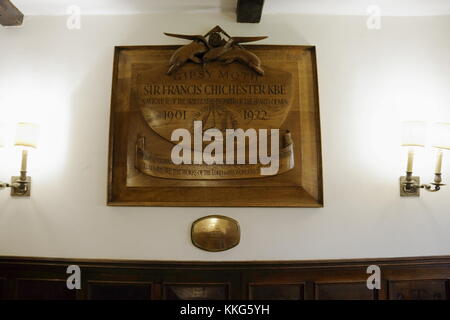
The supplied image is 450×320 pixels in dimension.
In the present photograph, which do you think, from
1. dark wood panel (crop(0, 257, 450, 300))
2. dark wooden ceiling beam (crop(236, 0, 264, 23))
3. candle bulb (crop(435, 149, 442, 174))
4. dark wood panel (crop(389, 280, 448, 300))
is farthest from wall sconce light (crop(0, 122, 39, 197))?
candle bulb (crop(435, 149, 442, 174))

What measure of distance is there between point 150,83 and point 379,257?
7.11ft

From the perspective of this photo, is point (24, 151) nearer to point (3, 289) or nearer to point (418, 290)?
point (3, 289)

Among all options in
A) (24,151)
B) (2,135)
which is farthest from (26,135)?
(2,135)

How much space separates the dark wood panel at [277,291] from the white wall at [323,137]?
0.69ft

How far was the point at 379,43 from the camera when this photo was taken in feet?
7.13

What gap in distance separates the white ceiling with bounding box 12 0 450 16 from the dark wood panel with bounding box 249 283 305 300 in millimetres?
2141

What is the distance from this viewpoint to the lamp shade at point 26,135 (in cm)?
188

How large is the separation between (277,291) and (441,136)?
1609 millimetres

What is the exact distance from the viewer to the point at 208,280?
1.93 meters

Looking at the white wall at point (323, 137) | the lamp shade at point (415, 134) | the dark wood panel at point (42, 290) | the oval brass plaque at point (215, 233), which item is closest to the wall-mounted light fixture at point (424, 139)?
the lamp shade at point (415, 134)
